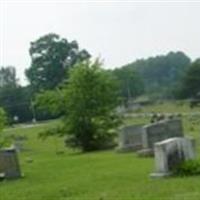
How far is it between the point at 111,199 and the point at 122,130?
901 inches

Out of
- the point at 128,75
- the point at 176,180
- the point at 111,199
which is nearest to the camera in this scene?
the point at 111,199

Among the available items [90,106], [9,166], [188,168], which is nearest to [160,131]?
[9,166]

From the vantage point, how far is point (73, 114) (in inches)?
1674

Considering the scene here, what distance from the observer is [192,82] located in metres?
105

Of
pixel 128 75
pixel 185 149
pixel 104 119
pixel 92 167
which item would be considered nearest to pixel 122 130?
pixel 104 119

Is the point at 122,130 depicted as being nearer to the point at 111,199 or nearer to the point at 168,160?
the point at 168,160

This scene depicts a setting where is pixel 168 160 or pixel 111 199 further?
pixel 168 160

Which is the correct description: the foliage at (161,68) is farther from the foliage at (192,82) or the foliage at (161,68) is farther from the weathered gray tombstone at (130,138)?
the weathered gray tombstone at (130,138)

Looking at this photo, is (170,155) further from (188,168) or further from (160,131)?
(160,131)

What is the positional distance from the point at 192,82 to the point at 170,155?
289ft

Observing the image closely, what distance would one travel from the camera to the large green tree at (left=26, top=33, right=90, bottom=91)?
332 ft

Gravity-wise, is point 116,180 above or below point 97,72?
below

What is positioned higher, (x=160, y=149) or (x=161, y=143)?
(x=161, y=143)

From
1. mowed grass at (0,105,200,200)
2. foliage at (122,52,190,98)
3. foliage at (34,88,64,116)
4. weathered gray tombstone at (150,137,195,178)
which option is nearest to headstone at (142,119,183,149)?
mowed grass at (0,105,200,200)
